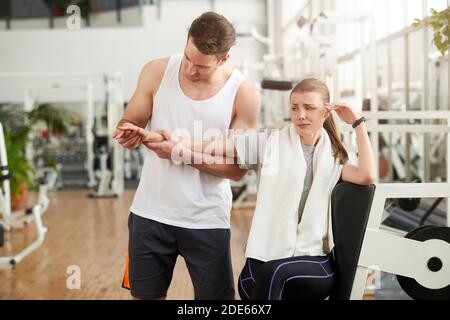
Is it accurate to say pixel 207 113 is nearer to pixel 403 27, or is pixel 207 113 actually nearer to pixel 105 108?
pixel 403 27

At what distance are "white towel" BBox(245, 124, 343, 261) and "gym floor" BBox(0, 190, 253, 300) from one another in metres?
0.45

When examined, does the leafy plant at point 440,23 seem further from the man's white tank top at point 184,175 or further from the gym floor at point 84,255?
the gym floor at point 84,255

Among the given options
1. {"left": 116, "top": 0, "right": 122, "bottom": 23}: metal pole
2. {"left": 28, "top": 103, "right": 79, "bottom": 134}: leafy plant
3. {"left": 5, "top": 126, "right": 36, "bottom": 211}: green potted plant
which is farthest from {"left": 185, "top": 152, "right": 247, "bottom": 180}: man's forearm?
{"left": 28, "top": 103, "right": 79, "bottom": 134}: leafy plant

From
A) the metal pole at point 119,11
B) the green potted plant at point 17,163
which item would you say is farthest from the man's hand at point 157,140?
the green potted plant at point 17,163

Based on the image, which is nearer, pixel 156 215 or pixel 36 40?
pixel 156 215

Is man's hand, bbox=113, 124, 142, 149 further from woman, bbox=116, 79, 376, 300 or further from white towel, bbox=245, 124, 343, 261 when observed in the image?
white towel, bbox=245, 124, 343, 261

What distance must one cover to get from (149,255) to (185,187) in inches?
7.9

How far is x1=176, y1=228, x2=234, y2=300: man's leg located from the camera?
5.54ft

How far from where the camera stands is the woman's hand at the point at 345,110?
4.80 ft

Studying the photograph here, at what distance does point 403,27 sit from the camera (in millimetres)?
4078

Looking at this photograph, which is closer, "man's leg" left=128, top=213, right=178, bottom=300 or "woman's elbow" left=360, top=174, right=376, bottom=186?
"woman's elbow" left=360, top=174, right=376, bottom=186

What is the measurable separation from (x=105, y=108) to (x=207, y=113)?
707cm

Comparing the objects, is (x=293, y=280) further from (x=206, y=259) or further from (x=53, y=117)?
(x=53, y=117)
